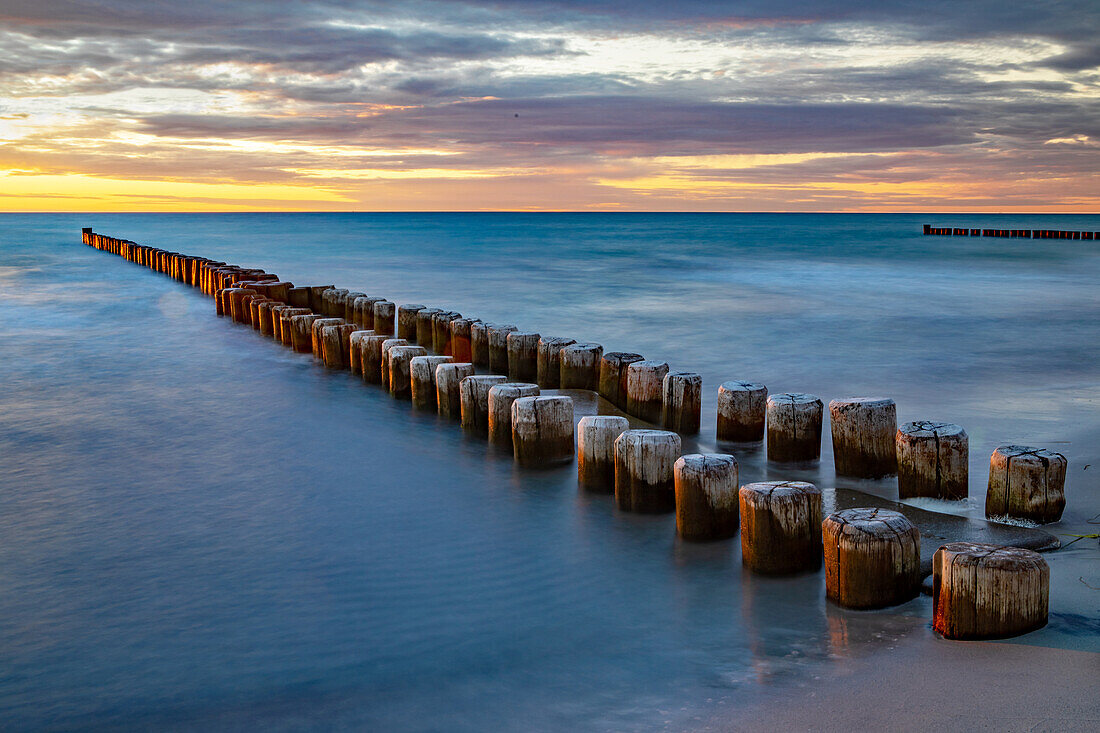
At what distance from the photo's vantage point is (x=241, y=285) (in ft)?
49.3

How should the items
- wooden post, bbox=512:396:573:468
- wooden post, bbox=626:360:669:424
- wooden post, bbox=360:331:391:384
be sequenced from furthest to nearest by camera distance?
wooden post, bbox=360:331:391:384 < wooden post, bbox=626:360:669:424 < wooden post, bbox=512:396:573:468

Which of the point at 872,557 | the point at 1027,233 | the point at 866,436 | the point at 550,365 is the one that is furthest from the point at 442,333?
the point at 1027,233

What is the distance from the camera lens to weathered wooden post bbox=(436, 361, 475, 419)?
7.61 meters

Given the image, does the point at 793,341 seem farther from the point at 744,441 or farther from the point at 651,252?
the point at 651,252

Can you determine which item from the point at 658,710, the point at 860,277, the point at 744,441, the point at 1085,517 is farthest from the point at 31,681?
the point at 860,277

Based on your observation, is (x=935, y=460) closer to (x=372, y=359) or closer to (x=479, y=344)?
(x=479, y=344)

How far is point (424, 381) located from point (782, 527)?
4.43 metres

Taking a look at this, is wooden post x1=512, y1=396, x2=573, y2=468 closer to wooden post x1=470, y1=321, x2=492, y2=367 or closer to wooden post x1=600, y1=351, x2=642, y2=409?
wooden post x1=600, y1=351, x2=642, y2=409

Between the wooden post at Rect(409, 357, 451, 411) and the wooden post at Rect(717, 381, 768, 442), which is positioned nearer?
the wooden post at Rect(717, 381, 768, 442)

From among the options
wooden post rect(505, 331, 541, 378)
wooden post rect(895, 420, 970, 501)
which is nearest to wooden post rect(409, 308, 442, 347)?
wooden post rect(505, 331, 541, 378)

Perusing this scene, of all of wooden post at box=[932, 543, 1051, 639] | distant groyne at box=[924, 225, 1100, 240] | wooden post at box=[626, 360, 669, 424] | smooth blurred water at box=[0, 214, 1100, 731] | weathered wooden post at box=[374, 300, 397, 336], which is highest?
distant groyne at box=[924, 225, 1100, 240]

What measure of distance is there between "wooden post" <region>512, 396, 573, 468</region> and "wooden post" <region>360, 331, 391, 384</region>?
3314 millimetres

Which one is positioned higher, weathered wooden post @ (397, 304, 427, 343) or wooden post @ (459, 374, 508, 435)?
weathered wooden post @ (397, 304, 427, 343)

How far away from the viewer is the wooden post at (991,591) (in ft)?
11.3
